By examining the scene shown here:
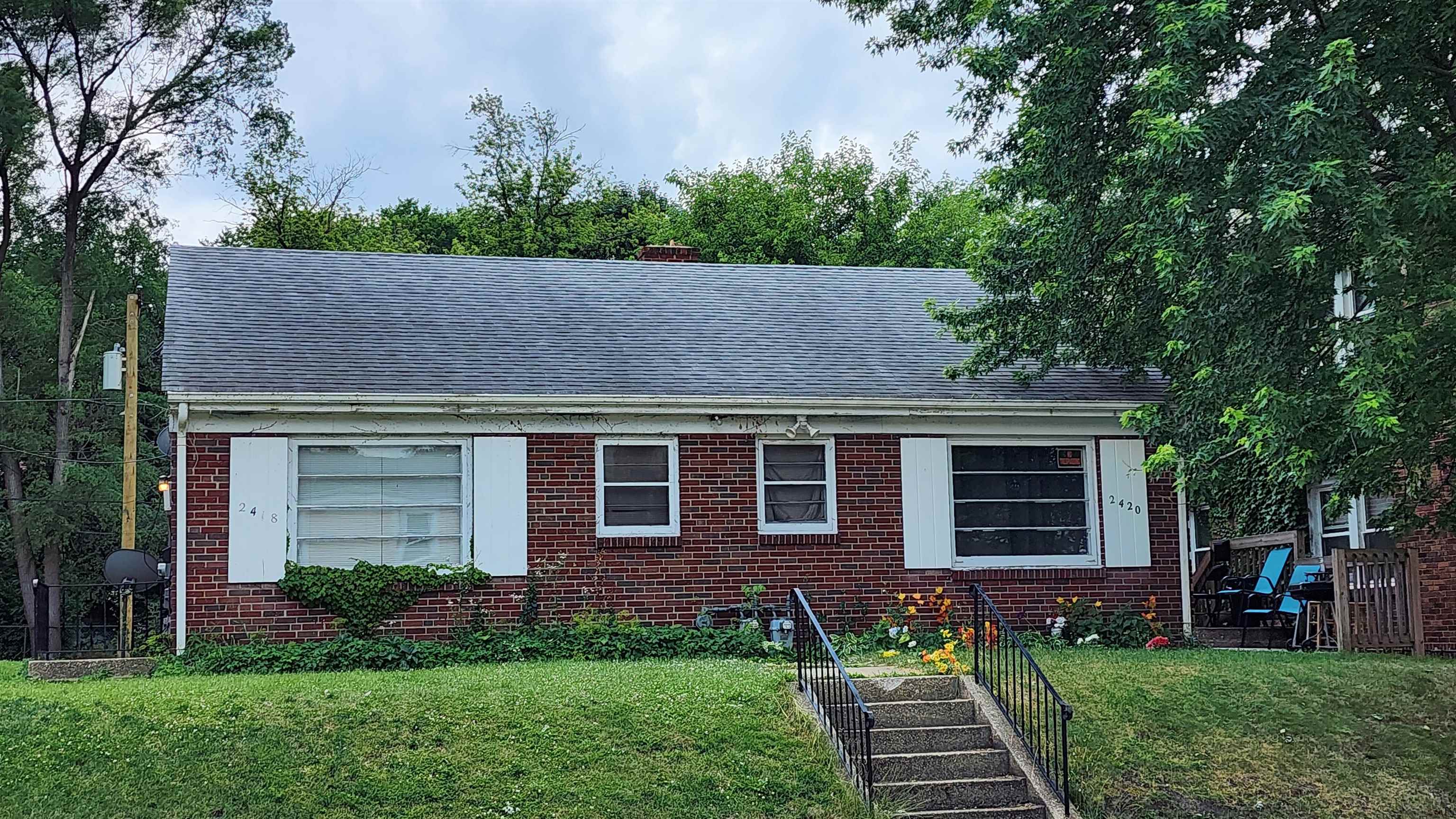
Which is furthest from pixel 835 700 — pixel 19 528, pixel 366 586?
pixel 19 528

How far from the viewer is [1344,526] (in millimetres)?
18266

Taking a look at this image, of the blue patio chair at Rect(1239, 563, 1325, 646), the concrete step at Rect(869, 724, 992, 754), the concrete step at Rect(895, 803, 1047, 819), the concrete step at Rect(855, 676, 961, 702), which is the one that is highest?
the blue patio chair at Rect(1239, 563, 1325, 646)

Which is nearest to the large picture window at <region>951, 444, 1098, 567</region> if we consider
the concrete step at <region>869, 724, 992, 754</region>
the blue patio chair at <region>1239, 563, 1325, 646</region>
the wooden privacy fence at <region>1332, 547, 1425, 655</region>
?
the blue patio chair at <region>1239, 563, 1325, 646</region>

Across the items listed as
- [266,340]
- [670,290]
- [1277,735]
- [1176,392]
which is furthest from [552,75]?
[1277,735]

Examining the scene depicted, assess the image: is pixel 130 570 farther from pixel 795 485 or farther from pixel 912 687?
pixel 912 687

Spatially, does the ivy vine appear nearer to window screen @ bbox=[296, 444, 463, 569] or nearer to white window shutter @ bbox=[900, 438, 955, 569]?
window screen @ bbox=[296, 444, 463, 569]

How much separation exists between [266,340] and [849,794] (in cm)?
921

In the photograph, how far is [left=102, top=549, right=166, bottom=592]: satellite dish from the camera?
1548 cm

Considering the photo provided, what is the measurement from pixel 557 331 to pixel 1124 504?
7.19 metres

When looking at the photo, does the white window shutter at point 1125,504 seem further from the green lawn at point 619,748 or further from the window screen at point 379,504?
the window screen at point 379,504

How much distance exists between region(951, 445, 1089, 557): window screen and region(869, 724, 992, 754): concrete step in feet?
18.0

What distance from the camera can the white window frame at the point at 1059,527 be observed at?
16.0 metres

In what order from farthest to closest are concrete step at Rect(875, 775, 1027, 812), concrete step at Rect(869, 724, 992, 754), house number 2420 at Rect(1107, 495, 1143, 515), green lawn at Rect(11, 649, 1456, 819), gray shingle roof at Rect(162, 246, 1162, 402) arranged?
1. house number 2420 at Rect(1107, 495, 1143, 515)
2. gray shingle roof at Rect(162, 246, 1162, 402)
3. concrete step at Rect(869, 724, 992, 754)
4. concrete step at Rect(875, 775, 1027, 812)
5. green lawn at Rect(11, 649, 1456, 819)

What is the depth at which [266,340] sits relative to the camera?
15.6 m
